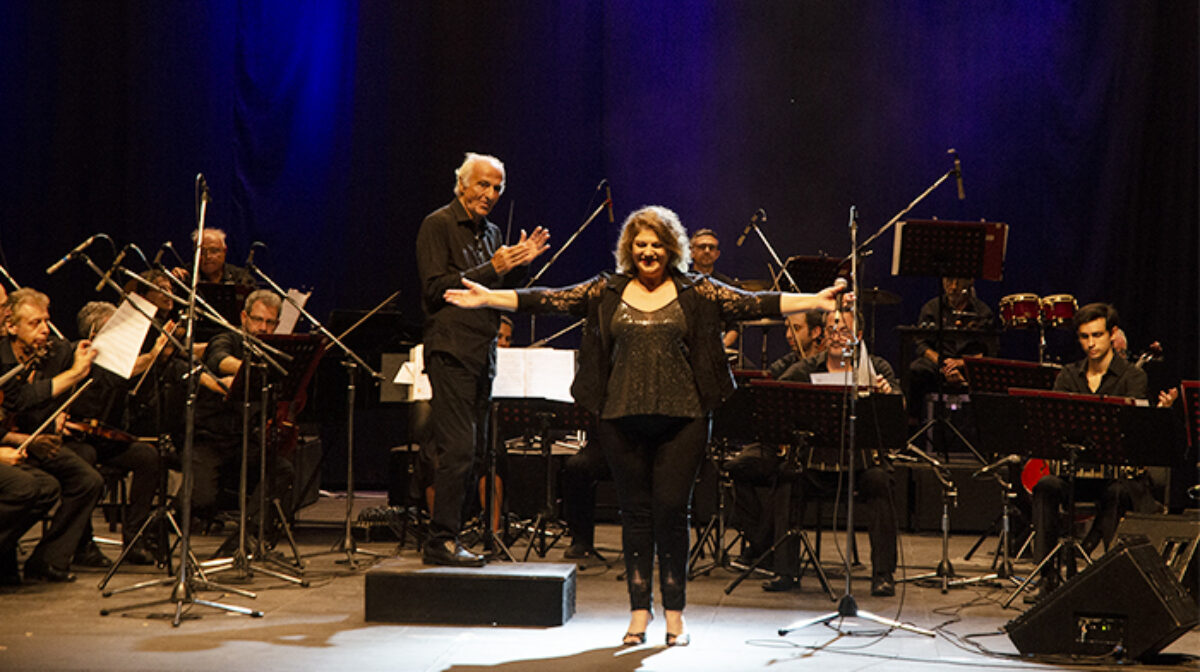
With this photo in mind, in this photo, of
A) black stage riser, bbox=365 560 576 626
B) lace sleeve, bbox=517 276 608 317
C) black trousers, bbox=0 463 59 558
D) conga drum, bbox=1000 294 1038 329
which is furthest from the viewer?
conga drum, bbox=1000 294 1038 329

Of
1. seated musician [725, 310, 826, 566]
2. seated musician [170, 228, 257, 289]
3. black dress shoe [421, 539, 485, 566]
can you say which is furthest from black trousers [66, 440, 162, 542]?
seated musician [725, 310, 826, 566]

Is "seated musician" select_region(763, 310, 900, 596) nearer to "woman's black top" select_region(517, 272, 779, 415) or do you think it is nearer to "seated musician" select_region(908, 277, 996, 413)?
"woman's black top" select_region(517, 272, 779, 415)

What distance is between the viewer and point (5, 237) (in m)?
9.48

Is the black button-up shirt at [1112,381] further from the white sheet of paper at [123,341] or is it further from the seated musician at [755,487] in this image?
the white sheet of paper at [123,341]

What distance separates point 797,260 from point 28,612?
4662mm

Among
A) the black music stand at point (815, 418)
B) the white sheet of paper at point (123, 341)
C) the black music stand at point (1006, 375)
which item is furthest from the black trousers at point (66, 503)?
the black music stand at point (1006, 375)

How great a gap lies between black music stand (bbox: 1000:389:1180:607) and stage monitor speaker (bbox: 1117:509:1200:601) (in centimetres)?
27

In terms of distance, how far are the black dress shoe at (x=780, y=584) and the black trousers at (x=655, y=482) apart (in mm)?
1553

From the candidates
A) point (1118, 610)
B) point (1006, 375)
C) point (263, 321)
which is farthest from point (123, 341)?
point (1006, 375)

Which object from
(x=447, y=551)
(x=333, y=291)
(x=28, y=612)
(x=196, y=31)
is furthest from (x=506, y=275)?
(x=196, y=31)

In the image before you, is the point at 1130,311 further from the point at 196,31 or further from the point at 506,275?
the point at 196,31

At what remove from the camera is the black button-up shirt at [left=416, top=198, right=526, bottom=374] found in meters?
5.11

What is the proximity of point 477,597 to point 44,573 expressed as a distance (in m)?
2.35

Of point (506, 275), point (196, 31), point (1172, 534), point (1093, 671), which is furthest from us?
point (196, 31)
